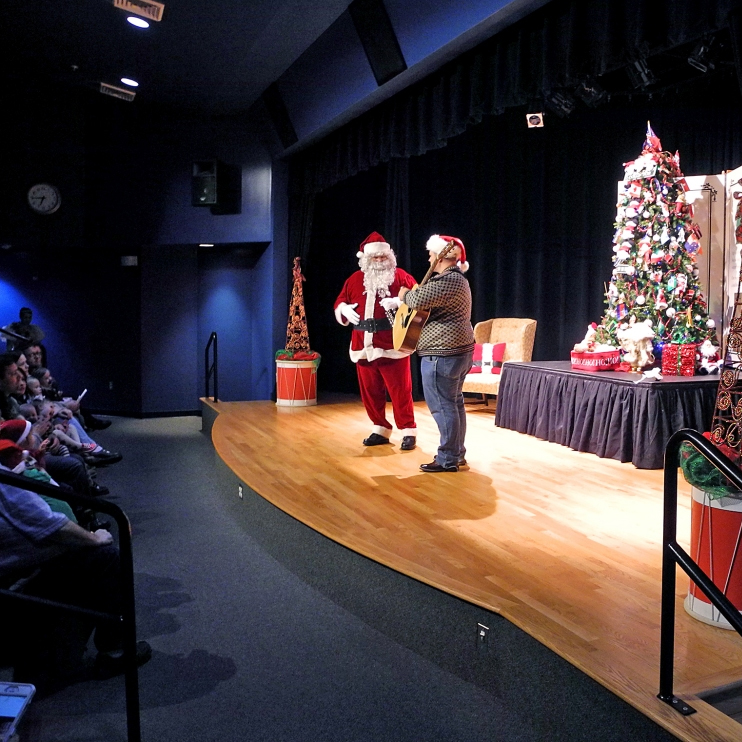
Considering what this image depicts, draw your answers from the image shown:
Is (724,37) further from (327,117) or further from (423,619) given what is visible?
(423,619)

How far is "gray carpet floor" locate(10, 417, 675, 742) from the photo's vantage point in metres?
2.13

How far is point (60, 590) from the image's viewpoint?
8.03ft

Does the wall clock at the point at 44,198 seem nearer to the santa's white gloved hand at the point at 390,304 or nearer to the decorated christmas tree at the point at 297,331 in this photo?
the decorated christmas tree at the point at 297,331

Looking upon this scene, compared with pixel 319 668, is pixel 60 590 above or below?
above

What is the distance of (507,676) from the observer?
2.36 m

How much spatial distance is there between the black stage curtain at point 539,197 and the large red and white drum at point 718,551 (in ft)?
18.0

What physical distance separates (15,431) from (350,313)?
2869 millimetres

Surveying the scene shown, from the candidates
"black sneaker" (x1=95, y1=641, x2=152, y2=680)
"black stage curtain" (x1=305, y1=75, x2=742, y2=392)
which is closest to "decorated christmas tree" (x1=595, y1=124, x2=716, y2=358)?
"black stage curtain" (x1=305, y1=75, x2=742, y2=392)

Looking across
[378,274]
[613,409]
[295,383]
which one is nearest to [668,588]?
[613,409]

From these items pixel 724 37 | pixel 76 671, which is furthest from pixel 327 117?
pixel 76 671

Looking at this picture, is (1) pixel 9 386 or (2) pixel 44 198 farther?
(2) pixel 44 198

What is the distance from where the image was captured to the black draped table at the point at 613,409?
15.2ft

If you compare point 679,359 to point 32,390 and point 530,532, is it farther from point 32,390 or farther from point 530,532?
point 32,390

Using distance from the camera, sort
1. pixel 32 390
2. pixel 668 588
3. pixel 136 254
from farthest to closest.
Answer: pixel 136 254 < pixel 32 390 < pixel 668 588
